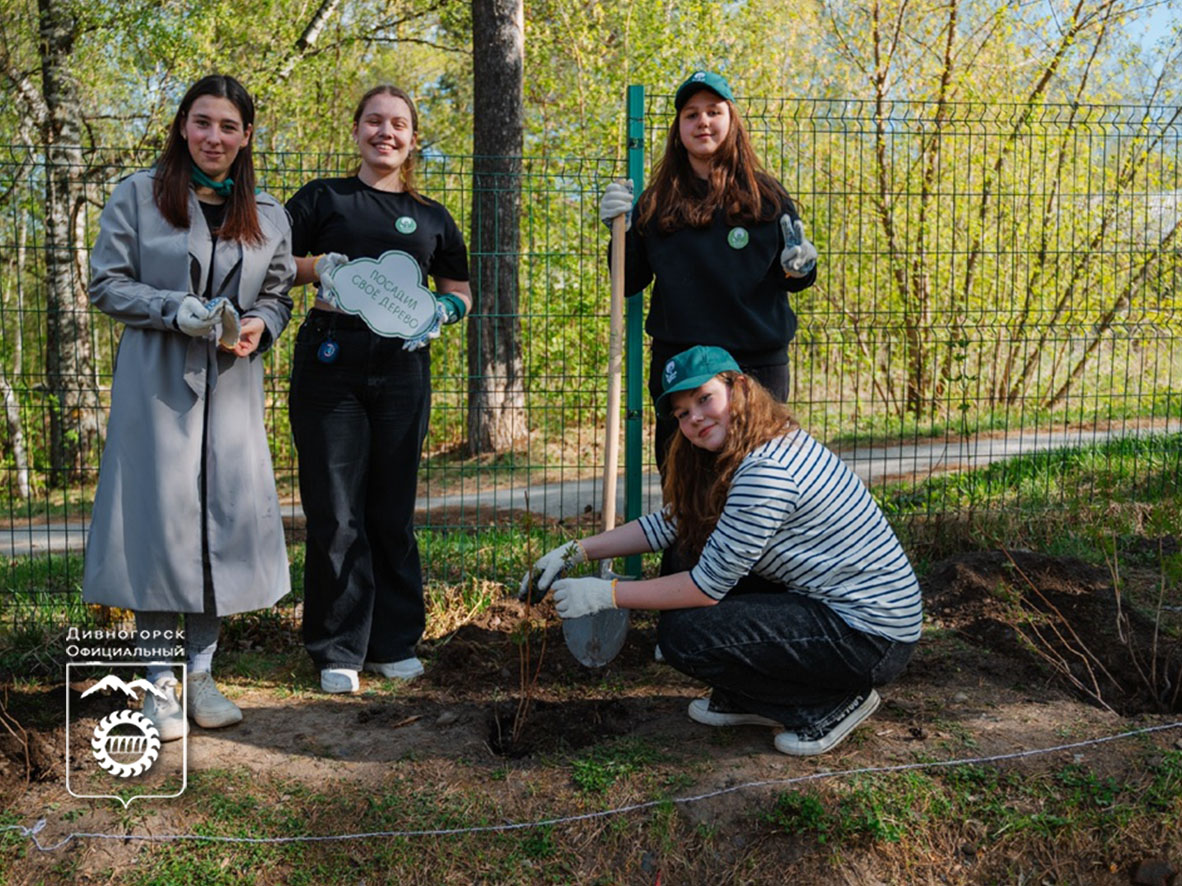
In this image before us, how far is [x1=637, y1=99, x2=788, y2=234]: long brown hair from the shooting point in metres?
3.95

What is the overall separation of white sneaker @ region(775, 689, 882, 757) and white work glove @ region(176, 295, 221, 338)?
6.89ft

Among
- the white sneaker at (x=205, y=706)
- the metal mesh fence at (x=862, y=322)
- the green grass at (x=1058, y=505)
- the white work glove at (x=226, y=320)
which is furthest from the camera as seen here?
the green grass at (x=1058, y=505)

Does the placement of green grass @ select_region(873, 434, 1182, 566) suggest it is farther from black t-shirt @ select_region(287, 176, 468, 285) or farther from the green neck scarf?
the green neck scarf

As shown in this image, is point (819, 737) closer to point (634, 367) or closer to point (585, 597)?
point (585, 597)

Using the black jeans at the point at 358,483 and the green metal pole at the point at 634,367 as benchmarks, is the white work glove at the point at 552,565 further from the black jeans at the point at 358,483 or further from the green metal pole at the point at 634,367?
the green metal pole at the point at 634,367

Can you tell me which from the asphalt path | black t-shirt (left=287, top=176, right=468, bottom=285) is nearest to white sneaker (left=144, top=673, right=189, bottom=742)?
black t-shirt (left=287, top=176, right=468, bottom=285)

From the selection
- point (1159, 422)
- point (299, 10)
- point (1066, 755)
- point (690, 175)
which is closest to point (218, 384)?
point (690, 175)

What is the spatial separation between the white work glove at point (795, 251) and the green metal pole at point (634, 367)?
0.91 meters

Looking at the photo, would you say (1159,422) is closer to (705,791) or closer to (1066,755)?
(1066,755)

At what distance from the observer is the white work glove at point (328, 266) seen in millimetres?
3695

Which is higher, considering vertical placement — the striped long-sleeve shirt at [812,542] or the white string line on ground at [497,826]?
the striped long-sleeve shirt at [812,542]

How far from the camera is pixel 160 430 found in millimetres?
3367

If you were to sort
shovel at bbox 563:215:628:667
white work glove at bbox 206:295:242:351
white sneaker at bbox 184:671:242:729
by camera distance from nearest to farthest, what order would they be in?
white work glove at bbox 206:295:242:351, white sneaker at bbox 184:671:242:729, shovel at bbox 563:215:628:667

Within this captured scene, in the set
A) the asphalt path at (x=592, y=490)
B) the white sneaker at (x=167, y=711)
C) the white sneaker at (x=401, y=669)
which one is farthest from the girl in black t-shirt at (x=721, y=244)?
the asphalt path at (x=592, y=490)
